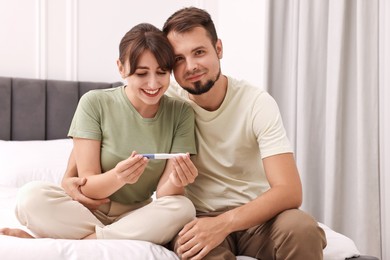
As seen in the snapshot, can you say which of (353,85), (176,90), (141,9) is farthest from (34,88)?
(353,85)

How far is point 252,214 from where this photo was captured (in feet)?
4.70

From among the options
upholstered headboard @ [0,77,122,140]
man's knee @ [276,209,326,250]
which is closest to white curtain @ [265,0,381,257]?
man's knee @ [276,209,326,250]

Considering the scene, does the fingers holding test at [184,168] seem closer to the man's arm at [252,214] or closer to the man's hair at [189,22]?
the man's arm at [252,214]

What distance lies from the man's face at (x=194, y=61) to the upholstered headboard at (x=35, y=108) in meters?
1.54

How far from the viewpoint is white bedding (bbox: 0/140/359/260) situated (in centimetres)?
121

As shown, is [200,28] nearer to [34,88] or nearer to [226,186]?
[226,186]

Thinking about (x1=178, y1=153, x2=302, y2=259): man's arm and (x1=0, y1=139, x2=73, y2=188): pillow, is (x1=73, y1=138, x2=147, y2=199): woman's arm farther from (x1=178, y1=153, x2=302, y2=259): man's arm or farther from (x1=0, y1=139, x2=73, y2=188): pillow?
(x1=0, y1=139, x2=73, y2=188): pillow

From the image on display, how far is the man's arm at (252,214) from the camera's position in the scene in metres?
1.33

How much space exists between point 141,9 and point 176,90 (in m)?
1.72

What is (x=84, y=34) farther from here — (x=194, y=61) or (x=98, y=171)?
(x=98, y=171)

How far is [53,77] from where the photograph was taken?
3.17 meters

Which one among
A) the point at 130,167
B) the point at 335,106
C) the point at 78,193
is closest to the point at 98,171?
the point at 78,193

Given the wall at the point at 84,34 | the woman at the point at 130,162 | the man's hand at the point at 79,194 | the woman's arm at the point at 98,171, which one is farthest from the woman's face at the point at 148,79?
the wall at the point at 84,34

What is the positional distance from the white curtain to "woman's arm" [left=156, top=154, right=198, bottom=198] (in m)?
1.22
